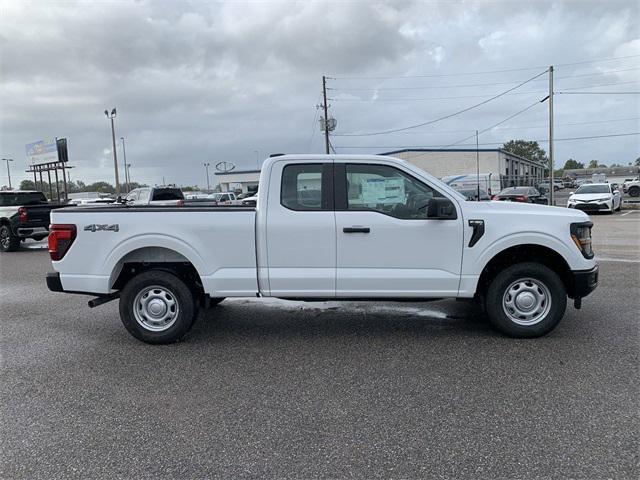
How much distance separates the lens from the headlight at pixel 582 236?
498 centimetres

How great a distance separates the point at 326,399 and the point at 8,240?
14462mm

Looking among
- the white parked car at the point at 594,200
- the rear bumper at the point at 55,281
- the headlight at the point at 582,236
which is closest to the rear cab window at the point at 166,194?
the rear bumper at the point at 55,281

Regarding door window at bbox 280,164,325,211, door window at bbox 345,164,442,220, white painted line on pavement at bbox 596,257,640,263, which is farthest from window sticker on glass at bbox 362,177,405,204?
white painted line on pavement at bbox 596,257,640,263

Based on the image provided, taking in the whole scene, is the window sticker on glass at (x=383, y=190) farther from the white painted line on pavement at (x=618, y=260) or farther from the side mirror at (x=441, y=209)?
the white painted line on pavement at (x=618, y=260)

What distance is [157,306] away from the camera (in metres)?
5.18

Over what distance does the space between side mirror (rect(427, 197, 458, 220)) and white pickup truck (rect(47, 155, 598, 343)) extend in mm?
16

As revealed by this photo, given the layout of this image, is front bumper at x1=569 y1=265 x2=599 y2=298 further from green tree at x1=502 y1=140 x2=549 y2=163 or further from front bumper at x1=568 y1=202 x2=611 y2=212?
green tree at x1=502 y1=140 x2=549 y2=163

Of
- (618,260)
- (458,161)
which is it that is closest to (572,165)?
(458,161)

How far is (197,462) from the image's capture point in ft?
9.85

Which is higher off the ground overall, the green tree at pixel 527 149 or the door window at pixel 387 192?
the green tree at pixel 527 149

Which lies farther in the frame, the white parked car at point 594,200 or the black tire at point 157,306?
the white parked car at point 594,200

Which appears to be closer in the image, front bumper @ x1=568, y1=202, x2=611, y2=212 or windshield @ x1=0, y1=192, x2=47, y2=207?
windshield @ x1=0, y1=192, x2=47, y2=207

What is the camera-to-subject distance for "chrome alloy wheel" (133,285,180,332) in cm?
518

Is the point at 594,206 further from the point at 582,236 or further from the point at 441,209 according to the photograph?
the point at 441,209
